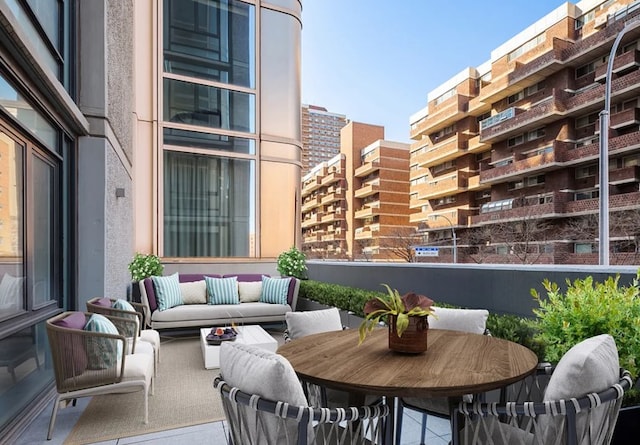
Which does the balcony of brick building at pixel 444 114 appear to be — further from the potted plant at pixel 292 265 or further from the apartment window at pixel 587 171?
the potted plant at pixel 292 265

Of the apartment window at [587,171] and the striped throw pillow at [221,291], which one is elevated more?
the apartment window at [587,171]

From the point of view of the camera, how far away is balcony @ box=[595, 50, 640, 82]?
19.6m

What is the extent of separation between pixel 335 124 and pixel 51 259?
63.4m

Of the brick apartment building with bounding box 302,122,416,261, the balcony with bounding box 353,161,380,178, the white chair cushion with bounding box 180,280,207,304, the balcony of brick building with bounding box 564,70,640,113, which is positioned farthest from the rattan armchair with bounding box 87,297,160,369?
the balcony with bounding box 353,161,380,178

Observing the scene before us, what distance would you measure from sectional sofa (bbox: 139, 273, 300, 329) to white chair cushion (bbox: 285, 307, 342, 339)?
Answer: 3132 mm

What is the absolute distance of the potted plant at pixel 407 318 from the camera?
Result: 1.70m

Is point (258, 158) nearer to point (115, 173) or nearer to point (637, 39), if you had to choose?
point (115, 173)

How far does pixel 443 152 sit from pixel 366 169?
12654 mm

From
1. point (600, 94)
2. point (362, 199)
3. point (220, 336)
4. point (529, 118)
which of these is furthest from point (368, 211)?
point (220, 336)

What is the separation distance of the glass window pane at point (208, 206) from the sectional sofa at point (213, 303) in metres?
1.69

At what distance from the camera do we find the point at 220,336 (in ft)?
13.6

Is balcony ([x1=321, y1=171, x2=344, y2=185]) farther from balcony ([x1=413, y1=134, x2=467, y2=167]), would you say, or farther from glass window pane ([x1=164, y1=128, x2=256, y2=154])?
glass window pane ([x1=164, y1=128, x2=256, y2=154])

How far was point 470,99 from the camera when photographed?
3022 centimetres

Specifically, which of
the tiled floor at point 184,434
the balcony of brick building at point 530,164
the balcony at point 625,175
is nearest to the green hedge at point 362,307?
the tiled floor at point 184,434
